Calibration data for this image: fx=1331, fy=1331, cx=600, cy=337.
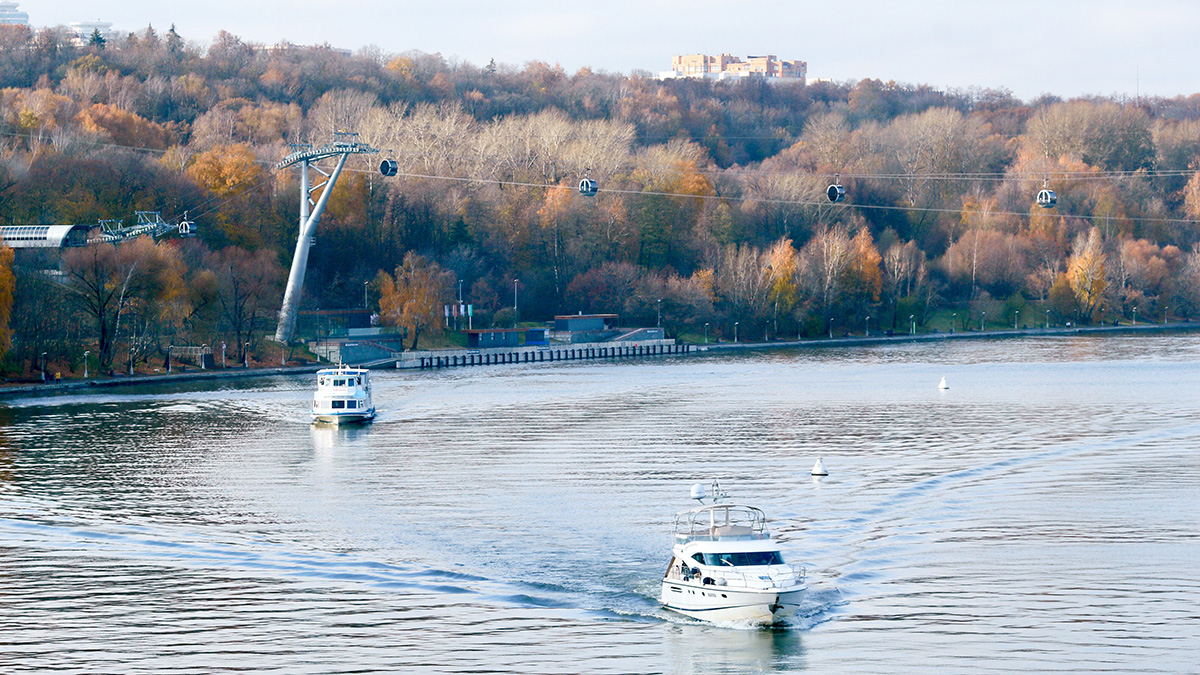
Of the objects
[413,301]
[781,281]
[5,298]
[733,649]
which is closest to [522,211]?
[413,301]

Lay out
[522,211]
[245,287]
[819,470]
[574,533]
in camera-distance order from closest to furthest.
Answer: [574,533], [819,470], [245,287], [522,211]

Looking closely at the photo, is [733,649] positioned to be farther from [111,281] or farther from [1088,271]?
[1088,271]

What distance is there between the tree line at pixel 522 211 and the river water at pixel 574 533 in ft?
109

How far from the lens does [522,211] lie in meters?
150

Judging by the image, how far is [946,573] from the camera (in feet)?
120

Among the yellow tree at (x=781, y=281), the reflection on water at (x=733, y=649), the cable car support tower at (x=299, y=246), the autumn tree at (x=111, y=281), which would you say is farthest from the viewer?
the yellow tree at (x=781, y=281)

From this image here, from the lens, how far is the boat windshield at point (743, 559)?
3186 cm

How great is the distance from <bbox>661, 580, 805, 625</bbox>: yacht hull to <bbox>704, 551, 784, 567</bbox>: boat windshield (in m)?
0.66

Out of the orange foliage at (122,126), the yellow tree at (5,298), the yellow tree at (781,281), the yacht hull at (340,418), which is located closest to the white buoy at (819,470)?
the yacht hull at (340,418)

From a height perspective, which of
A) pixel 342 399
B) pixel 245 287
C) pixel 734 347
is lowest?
pixel 342 399

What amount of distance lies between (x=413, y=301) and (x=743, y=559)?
95492mm

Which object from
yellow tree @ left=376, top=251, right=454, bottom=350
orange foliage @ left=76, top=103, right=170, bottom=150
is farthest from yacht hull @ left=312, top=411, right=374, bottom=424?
orange foliage @ left=76, top=103, right=170, bottom=150

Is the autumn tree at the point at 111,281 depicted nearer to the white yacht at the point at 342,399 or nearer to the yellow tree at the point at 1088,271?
the white yacht at the point at 342,399

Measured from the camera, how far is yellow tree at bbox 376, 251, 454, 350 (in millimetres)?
124625
